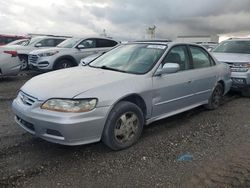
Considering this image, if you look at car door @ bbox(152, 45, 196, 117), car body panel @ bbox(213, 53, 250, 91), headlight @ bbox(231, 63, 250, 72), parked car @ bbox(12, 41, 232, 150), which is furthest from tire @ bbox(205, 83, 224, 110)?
headlight @ bbox(231, 63, 250, 72)

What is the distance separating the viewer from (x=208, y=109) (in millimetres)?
6789

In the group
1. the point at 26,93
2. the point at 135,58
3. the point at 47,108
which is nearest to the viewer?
the point at 47,108

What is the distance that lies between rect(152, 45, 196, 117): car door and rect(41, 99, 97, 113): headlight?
4.28ft

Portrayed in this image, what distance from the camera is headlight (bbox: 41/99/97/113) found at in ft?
12.7

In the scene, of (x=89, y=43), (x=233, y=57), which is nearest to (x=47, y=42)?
(x=89, y=43)

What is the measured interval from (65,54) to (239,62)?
21.2ft

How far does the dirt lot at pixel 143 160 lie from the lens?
3.60 m

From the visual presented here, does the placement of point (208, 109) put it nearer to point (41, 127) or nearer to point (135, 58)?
point (135, 58)

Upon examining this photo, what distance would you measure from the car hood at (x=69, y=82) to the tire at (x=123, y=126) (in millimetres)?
429

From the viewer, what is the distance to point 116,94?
13.9ft

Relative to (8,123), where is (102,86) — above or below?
above

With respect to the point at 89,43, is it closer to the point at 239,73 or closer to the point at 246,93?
the point at 239,73

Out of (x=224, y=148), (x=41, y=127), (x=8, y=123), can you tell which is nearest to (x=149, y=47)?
(x=224, y=148)

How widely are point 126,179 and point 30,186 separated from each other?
110cm
